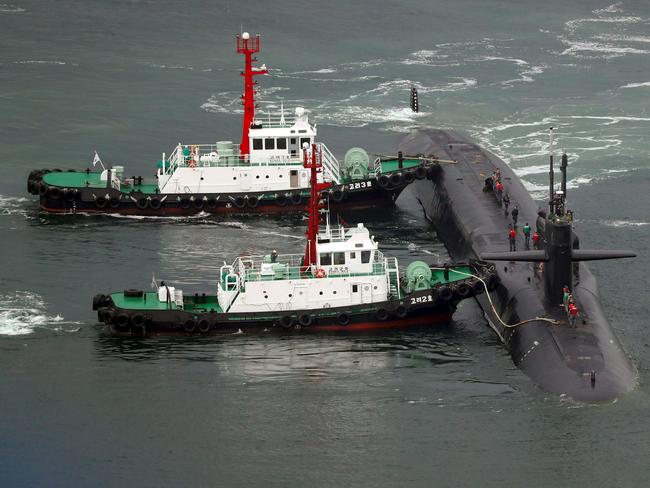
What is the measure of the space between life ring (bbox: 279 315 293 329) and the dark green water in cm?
68

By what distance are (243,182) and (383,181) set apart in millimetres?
8699

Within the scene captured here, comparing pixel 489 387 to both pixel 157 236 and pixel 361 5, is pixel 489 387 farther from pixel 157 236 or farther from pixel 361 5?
pixel 361 5

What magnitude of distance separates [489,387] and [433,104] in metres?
56.2

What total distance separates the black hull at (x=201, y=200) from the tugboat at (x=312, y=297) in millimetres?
20364

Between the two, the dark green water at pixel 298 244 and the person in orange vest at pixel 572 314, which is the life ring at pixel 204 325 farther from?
the person in orange vest at pixel 572 314

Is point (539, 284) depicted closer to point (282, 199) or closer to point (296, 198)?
point (296, 198)

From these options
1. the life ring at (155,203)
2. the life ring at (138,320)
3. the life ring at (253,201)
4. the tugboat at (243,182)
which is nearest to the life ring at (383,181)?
the tugboat at (243,182)

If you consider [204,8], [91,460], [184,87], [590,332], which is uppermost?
[204,8]

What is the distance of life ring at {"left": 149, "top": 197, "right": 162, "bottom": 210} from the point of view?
287ft

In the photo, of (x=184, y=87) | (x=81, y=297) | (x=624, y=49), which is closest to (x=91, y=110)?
(x=184, y=87)

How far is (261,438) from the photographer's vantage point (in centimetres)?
5625

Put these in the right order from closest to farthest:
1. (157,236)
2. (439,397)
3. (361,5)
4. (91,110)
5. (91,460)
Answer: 1. (91,460)
2. (439,397)
3. (157,236)
4. (91,110)
5. (361,5)

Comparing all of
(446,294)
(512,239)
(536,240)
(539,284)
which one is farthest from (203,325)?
(536,240)

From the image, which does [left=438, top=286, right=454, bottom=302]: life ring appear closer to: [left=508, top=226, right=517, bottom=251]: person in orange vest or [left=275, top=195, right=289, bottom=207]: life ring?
[left=508, top=226, right=517, bottom=251]: person in orange vest
